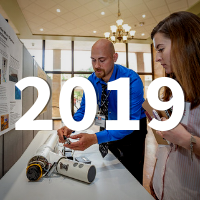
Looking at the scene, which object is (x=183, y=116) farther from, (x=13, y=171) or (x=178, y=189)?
(x=13, y=171)

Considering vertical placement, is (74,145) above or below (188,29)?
below

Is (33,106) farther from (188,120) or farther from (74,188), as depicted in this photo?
(188,120)

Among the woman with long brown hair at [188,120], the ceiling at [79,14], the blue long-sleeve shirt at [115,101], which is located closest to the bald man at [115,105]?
the blue long-sleeve shirt at [115,101]

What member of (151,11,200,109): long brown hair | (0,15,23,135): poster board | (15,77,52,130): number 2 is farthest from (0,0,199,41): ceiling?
(151,11,200,109): long brown hair

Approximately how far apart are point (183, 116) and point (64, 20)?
5235 mm

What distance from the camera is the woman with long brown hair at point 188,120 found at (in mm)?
681

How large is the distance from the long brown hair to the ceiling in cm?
400

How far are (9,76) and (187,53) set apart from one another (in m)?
0.97

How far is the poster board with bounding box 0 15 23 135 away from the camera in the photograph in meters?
0.88

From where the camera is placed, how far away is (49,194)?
70 cm

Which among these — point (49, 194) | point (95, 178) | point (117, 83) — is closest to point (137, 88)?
point (117, 83)

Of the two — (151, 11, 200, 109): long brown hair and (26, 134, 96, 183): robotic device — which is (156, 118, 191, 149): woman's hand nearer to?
(151, 11, 200, 109): long brown hair

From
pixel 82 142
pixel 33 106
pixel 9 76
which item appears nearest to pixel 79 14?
pixel 33 106

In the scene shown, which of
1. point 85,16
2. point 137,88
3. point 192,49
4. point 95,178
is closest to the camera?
point 192,49
